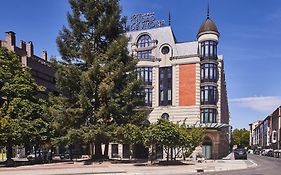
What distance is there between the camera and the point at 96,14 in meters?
39.2

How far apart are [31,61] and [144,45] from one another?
62.4ft

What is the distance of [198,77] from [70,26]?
22.5 meters

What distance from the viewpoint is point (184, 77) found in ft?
181

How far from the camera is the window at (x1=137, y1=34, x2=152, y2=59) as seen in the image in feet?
189

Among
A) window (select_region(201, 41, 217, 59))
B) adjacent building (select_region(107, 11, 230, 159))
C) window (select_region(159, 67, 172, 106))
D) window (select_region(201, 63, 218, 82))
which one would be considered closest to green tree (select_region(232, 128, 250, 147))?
adjacent building (select_region(107, 11, 230, 159))

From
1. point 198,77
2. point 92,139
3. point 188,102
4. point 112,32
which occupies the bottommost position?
point 92,139

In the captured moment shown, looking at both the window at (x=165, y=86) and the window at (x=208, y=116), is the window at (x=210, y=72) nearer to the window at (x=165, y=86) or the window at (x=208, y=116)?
the window at (x=208, y=116)

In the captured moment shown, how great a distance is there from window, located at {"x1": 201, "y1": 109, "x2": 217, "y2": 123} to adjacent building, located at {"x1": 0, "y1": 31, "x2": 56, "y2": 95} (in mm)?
23892

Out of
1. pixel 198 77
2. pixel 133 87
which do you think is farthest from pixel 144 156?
pixel 133 87

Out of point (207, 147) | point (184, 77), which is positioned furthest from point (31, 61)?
point (207, 147)

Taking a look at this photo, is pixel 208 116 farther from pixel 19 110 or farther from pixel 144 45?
pixel 19 110

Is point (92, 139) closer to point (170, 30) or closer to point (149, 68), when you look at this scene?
point (149, 68)

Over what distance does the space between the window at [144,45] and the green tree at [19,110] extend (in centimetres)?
2349

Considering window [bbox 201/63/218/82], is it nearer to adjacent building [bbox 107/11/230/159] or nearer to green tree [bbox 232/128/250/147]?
adjacent building [bbox 107/11/230/159]
